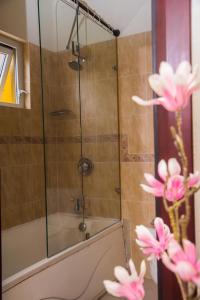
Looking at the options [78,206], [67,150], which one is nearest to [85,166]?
[67,150]

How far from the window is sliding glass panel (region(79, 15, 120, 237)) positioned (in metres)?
0.55

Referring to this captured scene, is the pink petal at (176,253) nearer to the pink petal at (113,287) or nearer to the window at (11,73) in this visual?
the pink petal at (113,287)

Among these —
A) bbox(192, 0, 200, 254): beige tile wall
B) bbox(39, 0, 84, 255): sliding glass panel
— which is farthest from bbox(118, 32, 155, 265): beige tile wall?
bbox(192, 0, 200, 254): beige tile wall

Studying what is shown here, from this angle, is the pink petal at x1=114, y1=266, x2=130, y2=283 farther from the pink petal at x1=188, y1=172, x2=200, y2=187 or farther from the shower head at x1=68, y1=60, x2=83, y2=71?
the shower head at x1=68, y1=60, x2=83, y2=71

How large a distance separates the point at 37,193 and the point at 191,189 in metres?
2.08

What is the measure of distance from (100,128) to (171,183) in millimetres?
1973

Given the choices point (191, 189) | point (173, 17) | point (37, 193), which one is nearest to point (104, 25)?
point (37, 193)

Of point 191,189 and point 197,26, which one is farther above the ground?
point 197,26

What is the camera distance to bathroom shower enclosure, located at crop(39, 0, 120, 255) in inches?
84.4

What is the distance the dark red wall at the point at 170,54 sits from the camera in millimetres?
724

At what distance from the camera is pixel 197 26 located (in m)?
0.73

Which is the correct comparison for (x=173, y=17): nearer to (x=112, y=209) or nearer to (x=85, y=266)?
(x=85, y=266)

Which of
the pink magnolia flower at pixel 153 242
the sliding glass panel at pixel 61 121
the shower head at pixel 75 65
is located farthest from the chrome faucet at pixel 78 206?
the pink magnolia flower at pixel 153 242

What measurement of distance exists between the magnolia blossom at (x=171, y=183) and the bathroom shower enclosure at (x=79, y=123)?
164cm
